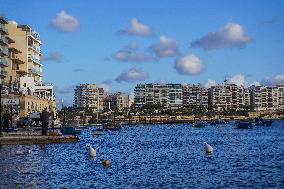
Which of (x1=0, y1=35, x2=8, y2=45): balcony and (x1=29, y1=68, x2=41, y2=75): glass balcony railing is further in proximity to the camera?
(x1=29, y1=68, x2=41, y2=75): glass balcony railing

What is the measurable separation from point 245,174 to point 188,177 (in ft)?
12.4

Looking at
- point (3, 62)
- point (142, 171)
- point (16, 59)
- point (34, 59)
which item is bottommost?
point (142, 171)

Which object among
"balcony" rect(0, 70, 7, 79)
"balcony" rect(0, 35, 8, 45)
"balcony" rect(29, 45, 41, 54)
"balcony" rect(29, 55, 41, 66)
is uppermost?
"balcony" rect(29, 45, 41, 54)

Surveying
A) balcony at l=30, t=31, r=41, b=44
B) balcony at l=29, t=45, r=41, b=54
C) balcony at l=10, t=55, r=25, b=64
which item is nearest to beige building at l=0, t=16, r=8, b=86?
balcony at l=10, t=55, r=25, b=64

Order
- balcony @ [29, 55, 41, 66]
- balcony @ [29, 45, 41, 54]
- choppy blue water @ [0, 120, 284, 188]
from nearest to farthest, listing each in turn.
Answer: choppy blue water @ [0, 120, 284, 188] < balcony @ [29, 55, 41, 66] < balcony @ [29, 45, 41, 54]

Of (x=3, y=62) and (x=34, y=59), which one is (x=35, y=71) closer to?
(x=34, y=59)

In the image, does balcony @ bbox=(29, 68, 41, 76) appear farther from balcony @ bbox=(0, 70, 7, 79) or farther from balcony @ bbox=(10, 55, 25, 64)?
balcony @ bbox=(0, 70, 7, 79)

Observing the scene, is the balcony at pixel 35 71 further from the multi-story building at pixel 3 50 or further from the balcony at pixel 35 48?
the multi-story building at pixel 3 50

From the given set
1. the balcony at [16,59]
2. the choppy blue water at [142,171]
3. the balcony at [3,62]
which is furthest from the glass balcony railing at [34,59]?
the choppy blue water at [142,171]

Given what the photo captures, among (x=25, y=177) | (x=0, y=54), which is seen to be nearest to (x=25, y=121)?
(x=0, y=54)

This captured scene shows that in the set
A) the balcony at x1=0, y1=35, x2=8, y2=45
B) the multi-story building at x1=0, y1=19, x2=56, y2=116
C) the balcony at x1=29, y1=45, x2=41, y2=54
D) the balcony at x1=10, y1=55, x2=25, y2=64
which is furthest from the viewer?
the balcony at x1=29, y1=45, x2=41, y2=54

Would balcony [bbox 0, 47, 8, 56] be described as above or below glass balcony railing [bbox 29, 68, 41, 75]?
above

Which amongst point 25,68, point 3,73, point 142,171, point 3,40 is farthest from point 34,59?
point 142,171

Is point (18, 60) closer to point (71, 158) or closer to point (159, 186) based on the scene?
point (71, 158)
